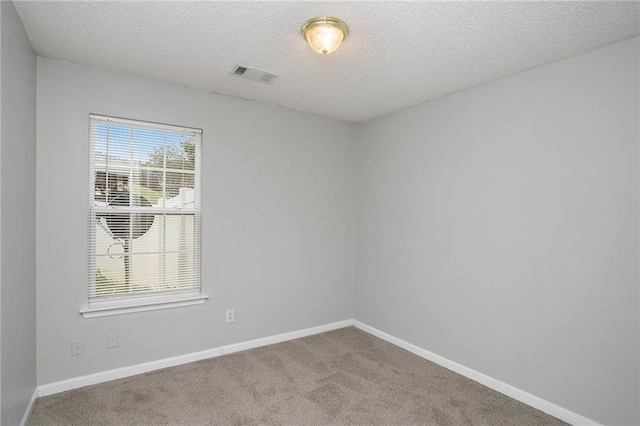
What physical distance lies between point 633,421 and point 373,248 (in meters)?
2.49

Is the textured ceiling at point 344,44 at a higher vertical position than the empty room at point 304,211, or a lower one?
higher

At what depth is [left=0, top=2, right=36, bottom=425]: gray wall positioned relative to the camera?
1.83 meters

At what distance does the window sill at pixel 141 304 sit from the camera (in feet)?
9.16

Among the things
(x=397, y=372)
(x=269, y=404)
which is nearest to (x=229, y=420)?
(x=269, y=404)

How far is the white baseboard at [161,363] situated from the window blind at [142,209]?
1.92ft

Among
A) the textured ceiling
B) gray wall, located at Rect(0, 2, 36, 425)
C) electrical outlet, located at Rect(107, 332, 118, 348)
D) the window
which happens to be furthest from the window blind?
the textured ceiling

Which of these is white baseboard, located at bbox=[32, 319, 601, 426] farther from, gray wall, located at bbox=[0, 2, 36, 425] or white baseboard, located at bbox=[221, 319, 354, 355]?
gray wall, located at bbox=[0, 2, 36, 425]

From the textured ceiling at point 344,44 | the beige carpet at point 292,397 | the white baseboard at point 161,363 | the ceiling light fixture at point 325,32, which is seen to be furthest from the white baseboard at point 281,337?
the ceiling light fixture at point 325,32

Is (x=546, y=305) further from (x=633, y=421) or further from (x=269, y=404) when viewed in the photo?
(x=269, y=404)

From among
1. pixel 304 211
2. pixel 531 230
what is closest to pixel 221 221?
pixel 304 211

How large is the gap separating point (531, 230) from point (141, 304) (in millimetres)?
3150

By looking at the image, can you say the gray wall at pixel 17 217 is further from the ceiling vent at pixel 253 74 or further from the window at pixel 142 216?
the ceiling vent at pixel 253 74

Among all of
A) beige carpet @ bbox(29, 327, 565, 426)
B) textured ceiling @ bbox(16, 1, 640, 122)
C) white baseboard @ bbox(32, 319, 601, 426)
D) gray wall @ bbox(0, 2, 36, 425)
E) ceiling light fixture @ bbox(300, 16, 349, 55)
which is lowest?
beige carpet @ bbox(29, 327, 565, 426)

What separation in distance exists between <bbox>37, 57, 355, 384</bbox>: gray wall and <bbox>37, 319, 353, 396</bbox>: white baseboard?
0.05 meters
